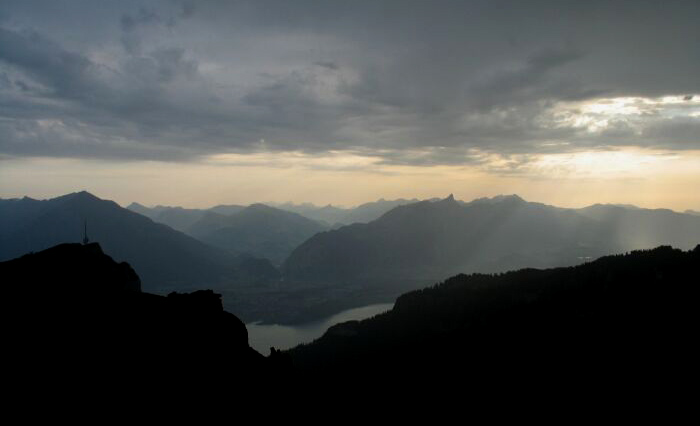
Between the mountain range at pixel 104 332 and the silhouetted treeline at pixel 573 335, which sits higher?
the mountain range at pixel 104 332

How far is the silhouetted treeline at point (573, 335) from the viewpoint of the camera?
125250mm

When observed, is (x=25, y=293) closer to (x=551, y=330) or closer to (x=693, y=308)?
(x=551, y=330)

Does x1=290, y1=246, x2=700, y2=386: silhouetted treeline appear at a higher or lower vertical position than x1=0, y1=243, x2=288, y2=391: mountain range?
lower

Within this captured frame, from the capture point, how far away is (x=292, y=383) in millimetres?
68312

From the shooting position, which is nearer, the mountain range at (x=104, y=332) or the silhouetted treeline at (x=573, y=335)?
the mountain range at (x=104, y=332)

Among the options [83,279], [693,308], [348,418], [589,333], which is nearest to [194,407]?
[83,279]

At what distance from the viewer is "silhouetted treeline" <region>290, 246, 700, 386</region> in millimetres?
125250

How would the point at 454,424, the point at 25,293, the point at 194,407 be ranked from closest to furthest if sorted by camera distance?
1. the point at 194,407
2. the point at 25,293
3. the point at 454,424

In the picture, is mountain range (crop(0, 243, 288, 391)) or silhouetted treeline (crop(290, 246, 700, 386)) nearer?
mountain range (crop(0, 243, 288, 391))

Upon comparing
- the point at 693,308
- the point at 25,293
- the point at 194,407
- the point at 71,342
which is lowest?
the point at 693,308

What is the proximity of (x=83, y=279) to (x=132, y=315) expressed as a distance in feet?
40.8

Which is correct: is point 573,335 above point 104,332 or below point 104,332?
below

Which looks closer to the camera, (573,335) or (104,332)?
(104,332)

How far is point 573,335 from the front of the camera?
146 meters
